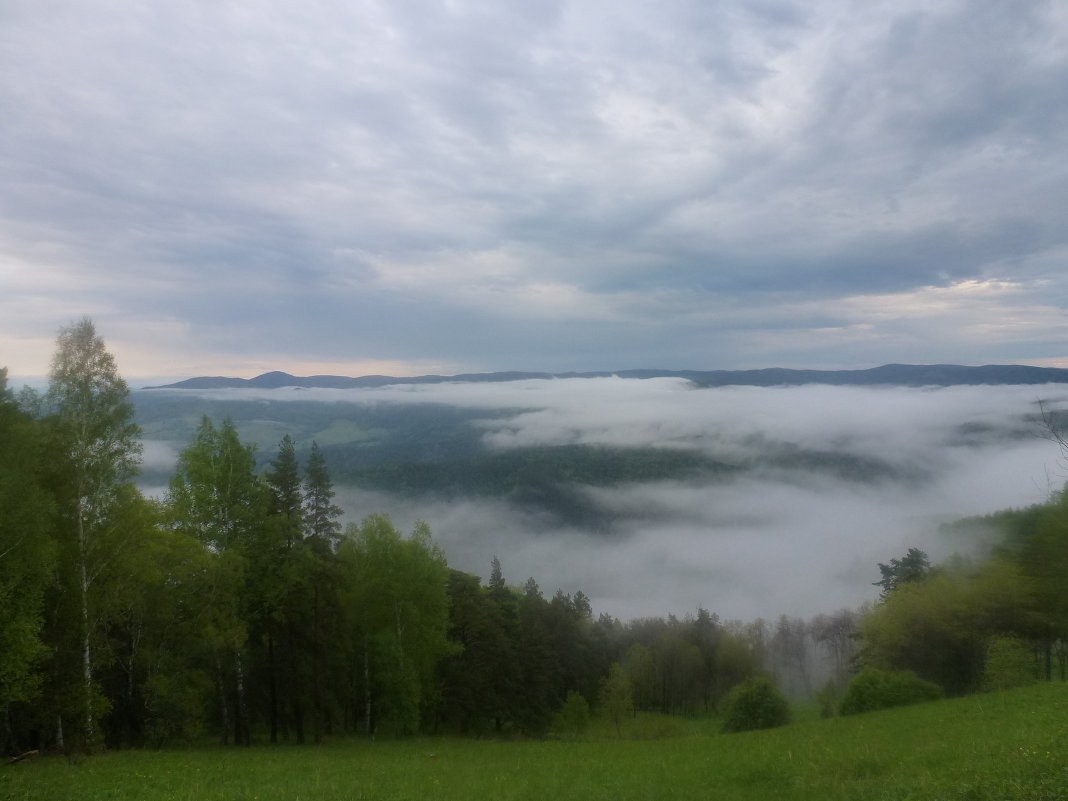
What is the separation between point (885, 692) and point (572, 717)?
24.0m

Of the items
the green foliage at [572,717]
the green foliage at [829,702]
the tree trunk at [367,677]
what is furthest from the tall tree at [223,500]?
the green foliage at [829,702]

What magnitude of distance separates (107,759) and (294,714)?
45.4ft

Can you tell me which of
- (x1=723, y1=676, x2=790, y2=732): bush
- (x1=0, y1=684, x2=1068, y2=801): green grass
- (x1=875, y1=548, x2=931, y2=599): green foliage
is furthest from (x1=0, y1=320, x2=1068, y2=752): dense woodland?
(x1=723, y1=676, x2=790, y2=732): bush

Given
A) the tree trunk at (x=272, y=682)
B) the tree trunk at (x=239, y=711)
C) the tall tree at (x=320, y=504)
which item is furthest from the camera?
the tall tree at (x=320, y=504)

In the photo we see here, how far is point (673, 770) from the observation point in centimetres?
1803

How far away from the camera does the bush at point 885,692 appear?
34.2 meters

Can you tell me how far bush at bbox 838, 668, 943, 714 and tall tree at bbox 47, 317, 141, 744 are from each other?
3410 cm

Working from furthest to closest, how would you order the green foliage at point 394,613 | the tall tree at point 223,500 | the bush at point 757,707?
the bush at point 757,707 → the green foliage at point 394,613 → the tall tree at point 223,500

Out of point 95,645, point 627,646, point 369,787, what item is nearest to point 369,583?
point 95,645

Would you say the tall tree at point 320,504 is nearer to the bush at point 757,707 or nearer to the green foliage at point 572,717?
the bush at point 757,707

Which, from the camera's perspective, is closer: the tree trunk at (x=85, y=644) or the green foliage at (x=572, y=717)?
the tree trunk at (x=85, y=644)

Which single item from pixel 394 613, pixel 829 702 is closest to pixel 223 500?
pixel 394 613

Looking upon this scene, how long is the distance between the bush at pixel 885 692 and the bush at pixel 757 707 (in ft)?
14.7

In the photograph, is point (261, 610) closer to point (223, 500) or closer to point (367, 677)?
point (223, 500)
